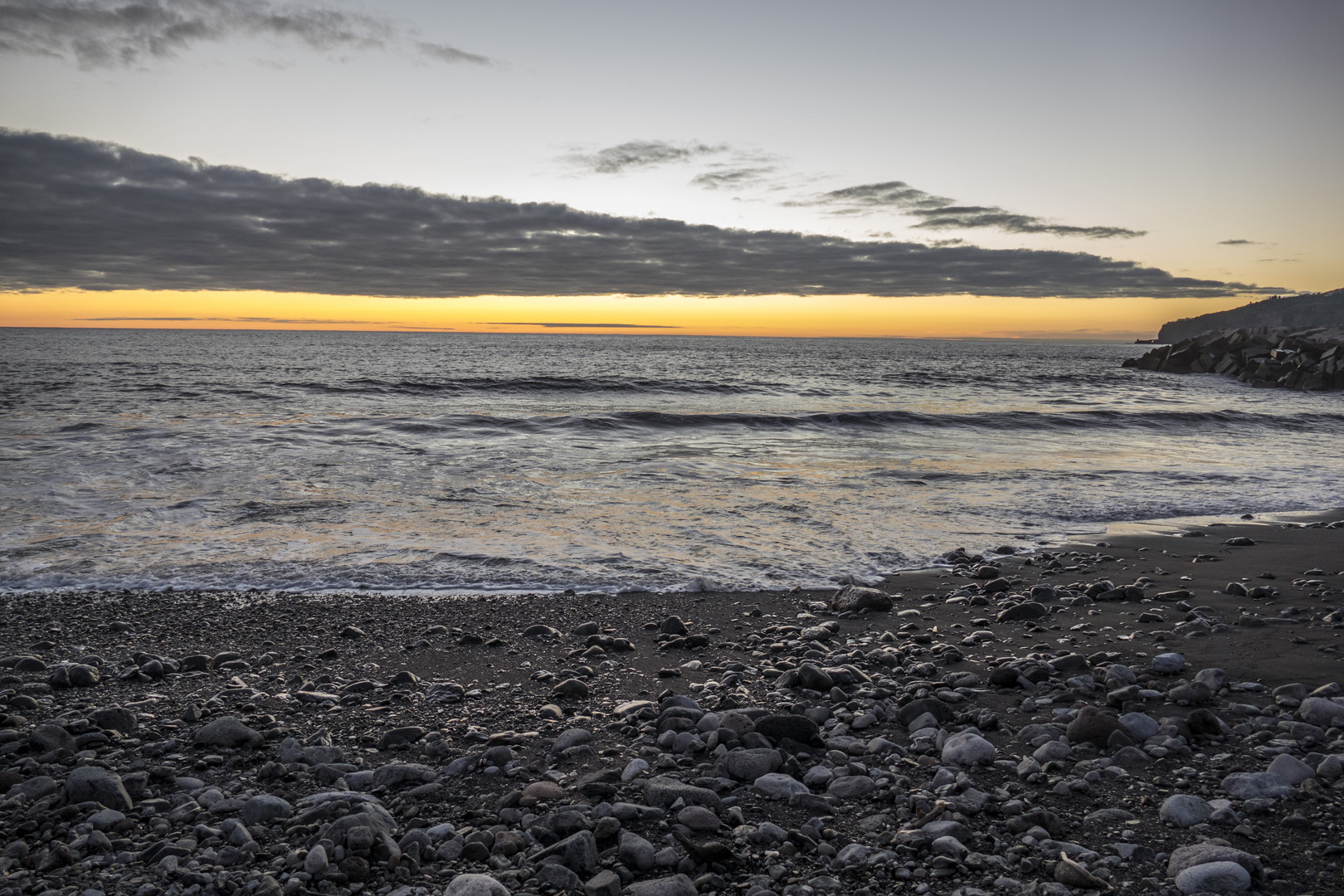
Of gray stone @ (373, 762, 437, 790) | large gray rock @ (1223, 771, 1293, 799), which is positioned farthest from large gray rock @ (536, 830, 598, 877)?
large gray rock @ (1223, 771, 1293, 799)

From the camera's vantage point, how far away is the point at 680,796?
2867 mm

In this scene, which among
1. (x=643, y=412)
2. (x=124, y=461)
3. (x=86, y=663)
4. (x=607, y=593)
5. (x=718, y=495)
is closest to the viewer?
(x=86, y=663)

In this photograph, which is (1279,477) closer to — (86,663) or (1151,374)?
(86,663)

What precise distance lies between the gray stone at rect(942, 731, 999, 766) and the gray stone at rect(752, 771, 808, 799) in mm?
734

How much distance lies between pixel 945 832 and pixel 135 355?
63.8 meters

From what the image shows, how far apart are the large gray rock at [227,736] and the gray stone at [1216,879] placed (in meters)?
3.88

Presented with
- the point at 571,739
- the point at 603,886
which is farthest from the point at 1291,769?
the point at 571,739

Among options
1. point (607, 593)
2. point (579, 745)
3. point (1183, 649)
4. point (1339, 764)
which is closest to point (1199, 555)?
point (1183, 649)

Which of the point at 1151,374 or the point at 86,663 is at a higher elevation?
the point at 1151,374

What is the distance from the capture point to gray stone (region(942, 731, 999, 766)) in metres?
3.16

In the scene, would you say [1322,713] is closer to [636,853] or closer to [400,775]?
[636,853]

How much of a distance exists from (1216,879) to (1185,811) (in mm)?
484

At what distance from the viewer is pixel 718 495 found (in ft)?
34.3

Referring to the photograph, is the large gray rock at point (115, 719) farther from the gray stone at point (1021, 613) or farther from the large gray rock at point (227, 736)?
the gray stone at point (1021, 613)
